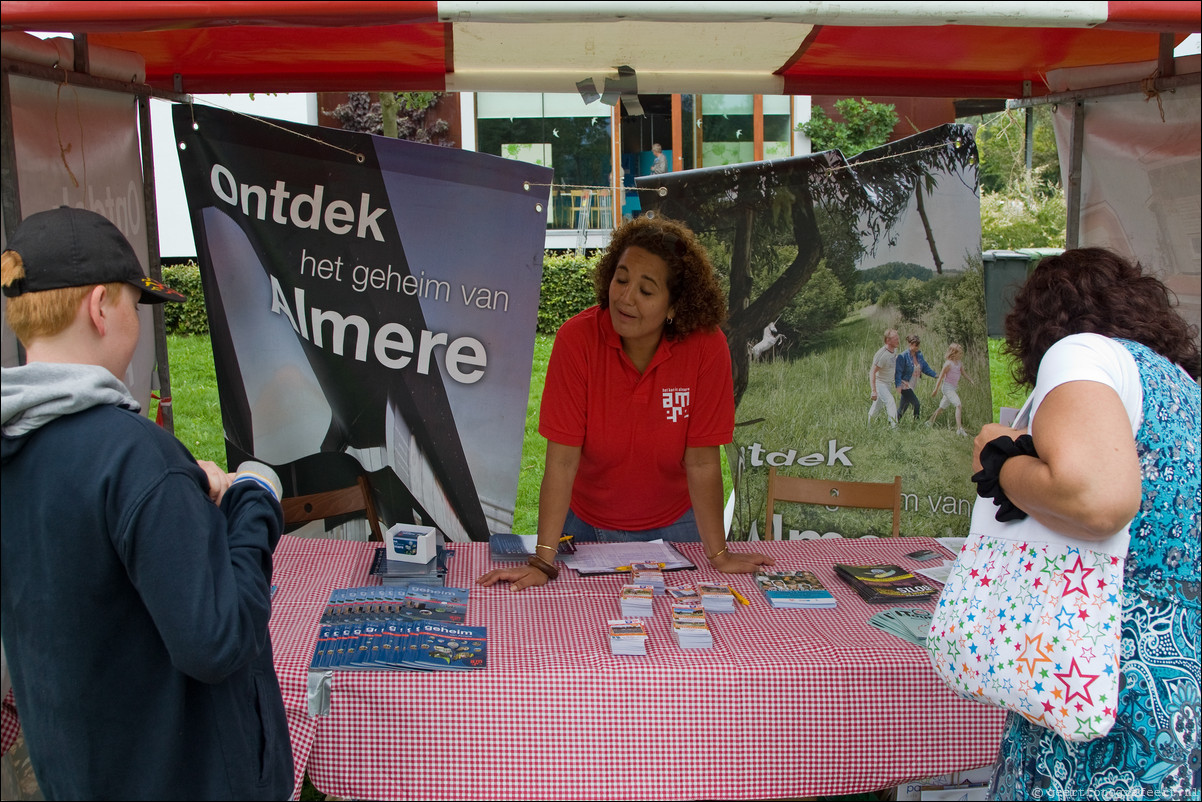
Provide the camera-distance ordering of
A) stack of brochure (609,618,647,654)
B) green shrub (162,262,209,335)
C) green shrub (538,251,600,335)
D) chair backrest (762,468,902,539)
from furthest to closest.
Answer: green shrub (538,251,600,335) → green shrub (162,262,209,335) → chair backrest (762,468,902,539) → stack of brochure (609,618,647,654)

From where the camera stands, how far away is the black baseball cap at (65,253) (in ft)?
4.42

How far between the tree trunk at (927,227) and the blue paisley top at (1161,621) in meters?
2.54

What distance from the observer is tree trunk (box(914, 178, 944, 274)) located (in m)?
3.96

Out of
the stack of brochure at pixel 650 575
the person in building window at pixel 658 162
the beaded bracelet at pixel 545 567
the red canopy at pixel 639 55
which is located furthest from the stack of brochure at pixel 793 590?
the person in building window at pixel 658 162

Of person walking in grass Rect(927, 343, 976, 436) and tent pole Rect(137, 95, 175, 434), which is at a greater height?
tent pole Rect(137, 95, 175, 434)

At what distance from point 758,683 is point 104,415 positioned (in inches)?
60.7

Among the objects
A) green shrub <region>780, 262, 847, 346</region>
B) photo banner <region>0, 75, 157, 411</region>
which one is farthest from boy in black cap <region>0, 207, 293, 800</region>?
green shrub <region>780, 262, 847, 346</region>

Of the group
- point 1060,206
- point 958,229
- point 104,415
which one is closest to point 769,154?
point 1060,206

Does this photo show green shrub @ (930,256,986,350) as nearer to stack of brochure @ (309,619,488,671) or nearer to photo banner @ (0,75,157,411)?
stack of brochure @ (309,619,488,671)

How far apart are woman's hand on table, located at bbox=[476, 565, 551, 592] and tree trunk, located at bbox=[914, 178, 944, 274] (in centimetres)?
230

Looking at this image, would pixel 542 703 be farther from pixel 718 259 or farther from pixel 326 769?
pixel 718 259

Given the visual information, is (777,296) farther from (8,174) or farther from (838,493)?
(8,174)

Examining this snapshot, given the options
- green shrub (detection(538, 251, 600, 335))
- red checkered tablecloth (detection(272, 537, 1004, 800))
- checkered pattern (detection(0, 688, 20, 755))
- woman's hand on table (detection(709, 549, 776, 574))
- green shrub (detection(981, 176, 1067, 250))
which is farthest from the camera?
green shrub (detection(981, 176, 1067, 250))

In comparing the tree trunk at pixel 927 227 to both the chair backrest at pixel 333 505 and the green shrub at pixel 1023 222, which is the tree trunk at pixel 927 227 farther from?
the green shrub at pixel 1023 222
